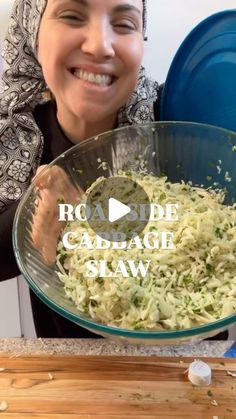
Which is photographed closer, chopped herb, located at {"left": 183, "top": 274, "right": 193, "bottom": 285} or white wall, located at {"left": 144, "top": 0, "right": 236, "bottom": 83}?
chopped herb, located at {"left": 183, "top": 274, "right": 193, "bottom": 285}

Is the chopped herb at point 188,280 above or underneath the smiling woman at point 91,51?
underneath

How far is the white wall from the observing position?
40.0 inches

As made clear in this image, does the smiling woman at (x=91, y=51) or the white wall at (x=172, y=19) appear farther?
the white wall at (x=172, y=19)

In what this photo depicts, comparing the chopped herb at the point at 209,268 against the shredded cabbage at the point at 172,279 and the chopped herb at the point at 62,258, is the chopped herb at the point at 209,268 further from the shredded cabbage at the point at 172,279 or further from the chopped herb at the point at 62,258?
the chopped herb at the point at 62,258

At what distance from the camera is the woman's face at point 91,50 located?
2.62ft

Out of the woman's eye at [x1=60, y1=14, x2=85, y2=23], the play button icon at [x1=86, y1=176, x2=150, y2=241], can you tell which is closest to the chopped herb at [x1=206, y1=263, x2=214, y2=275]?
the play button icon at [x1=86, y1=176, x2=150, y2=241]

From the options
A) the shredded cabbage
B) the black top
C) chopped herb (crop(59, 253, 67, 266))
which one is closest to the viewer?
the shredded cabbage

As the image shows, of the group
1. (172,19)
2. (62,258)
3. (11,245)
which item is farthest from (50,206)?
(172,19)

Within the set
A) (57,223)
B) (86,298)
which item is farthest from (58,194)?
(86,298)

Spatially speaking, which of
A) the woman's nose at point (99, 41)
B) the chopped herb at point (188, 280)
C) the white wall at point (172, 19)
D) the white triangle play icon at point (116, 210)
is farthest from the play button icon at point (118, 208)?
the white wall at point (172, 19)

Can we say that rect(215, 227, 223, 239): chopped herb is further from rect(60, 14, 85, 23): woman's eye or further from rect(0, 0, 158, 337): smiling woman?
rect(60, 14, 85, 23): woman's eye

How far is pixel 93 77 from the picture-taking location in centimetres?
83

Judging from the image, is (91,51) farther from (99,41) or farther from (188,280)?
(188,280)

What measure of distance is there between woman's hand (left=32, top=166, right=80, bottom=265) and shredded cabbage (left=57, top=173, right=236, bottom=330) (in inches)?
0.7
